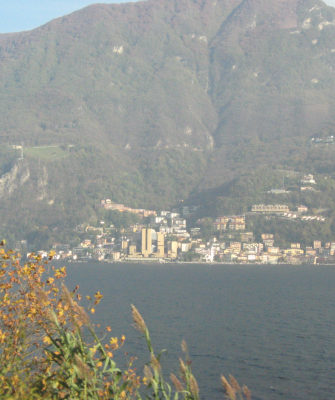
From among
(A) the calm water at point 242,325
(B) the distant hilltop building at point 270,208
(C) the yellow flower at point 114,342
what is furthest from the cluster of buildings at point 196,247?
(C) the yellow flower at point 114,342

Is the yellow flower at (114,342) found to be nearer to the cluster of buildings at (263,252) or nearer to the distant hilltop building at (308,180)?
the cluster of buildings at (263,252)

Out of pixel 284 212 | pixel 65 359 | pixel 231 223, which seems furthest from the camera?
pixel 284 212

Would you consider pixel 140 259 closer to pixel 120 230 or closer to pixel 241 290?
pixel 120 230

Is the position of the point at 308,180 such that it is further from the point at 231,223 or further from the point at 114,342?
the point at 114,342

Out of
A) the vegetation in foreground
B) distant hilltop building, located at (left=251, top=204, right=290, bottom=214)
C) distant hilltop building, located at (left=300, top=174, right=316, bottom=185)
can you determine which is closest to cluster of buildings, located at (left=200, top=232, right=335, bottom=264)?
distant hilltop building, located at (left=251, top=204, right=290, bottom=214)

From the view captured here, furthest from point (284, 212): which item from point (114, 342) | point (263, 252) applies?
point (114, 342)

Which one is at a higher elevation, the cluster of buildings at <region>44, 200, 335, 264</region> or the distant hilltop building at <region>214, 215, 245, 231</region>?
the distant hilltop building at <region>214, 215, 245, 231</region>

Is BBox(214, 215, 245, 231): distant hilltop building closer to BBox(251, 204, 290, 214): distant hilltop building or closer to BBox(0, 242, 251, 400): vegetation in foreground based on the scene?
BBox(251, 204, 290, 214): distant hilltop building
